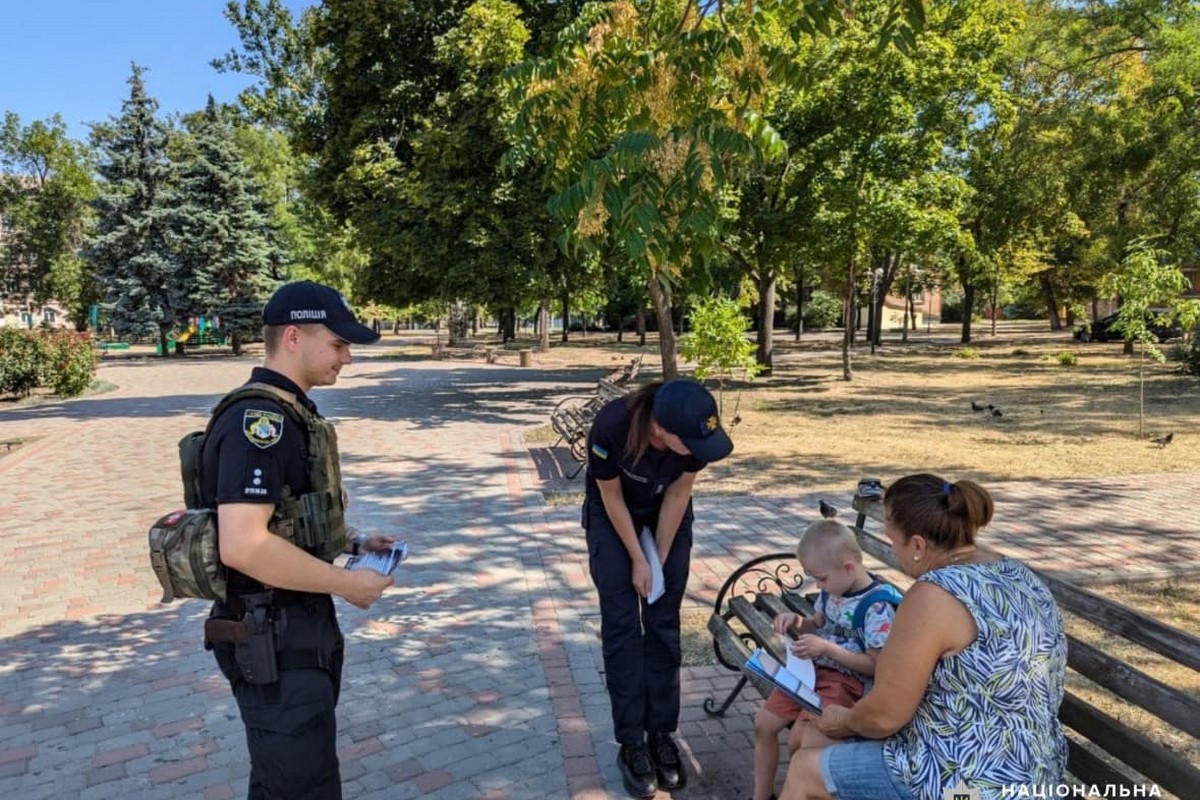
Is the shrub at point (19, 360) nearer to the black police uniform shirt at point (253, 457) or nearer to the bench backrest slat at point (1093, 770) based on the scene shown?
the black police uniform shirt at point (253, 457)

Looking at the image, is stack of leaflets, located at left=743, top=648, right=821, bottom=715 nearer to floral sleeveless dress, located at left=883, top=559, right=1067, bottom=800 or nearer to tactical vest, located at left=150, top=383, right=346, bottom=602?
floral sleeveless dress, located at left=883, top=559, right=1067, bottom=800

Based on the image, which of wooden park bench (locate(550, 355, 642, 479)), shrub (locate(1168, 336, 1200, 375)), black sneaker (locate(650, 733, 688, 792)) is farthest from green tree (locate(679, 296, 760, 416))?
shrub (locate(1168, 336, 1200, 375))

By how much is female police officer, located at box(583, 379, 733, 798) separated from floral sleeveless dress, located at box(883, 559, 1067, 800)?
3.63 ft

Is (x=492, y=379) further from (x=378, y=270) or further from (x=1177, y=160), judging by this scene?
(x=1177, y=160)

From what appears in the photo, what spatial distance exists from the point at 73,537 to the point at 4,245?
46611mm

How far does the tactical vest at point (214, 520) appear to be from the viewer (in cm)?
207

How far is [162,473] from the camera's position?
983cm

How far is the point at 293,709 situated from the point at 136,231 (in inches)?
1460

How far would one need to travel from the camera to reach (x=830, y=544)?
291cm

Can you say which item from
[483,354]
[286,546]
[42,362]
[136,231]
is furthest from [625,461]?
[136,231]

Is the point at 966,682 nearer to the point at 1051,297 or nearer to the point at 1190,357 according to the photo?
the point at 1190,357

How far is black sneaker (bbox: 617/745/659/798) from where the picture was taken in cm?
314

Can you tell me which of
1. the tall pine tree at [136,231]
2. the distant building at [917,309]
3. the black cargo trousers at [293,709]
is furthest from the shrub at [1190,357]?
the distant building at [917,309]

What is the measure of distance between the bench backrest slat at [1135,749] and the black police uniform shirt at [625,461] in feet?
4.74
